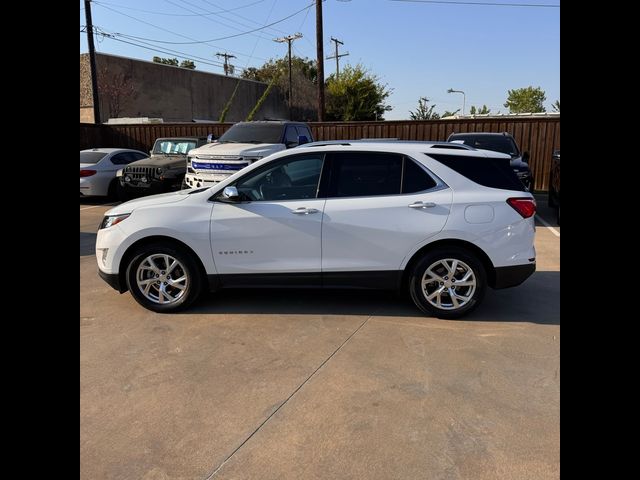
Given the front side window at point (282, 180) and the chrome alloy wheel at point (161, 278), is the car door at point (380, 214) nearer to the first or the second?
the front side window at point (282, 180)

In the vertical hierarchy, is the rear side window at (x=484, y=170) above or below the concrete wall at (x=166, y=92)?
below

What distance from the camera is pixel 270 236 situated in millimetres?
4879

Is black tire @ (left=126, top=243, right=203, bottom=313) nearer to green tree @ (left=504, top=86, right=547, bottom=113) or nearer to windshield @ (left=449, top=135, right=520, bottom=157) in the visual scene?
windshield @ (left=449, top=135, right=520, bottom=157)

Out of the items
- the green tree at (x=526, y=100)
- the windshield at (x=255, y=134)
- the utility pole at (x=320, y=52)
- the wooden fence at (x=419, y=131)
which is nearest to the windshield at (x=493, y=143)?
the wooden fence at (x=419, y=131)

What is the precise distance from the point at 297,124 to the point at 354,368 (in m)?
9.94

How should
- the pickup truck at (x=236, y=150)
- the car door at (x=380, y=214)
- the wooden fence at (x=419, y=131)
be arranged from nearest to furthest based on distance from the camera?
the car door at (x=380, y=214) → the pickup truck at (x=236, y=150) → the wooden fence at (x=419, y=131)

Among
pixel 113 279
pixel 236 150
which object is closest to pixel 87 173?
pixel 236 150

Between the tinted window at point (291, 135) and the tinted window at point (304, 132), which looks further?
the tinted window at point (304, 132)

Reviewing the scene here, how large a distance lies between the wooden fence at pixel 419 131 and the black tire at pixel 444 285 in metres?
11.8

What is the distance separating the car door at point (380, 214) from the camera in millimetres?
4766
